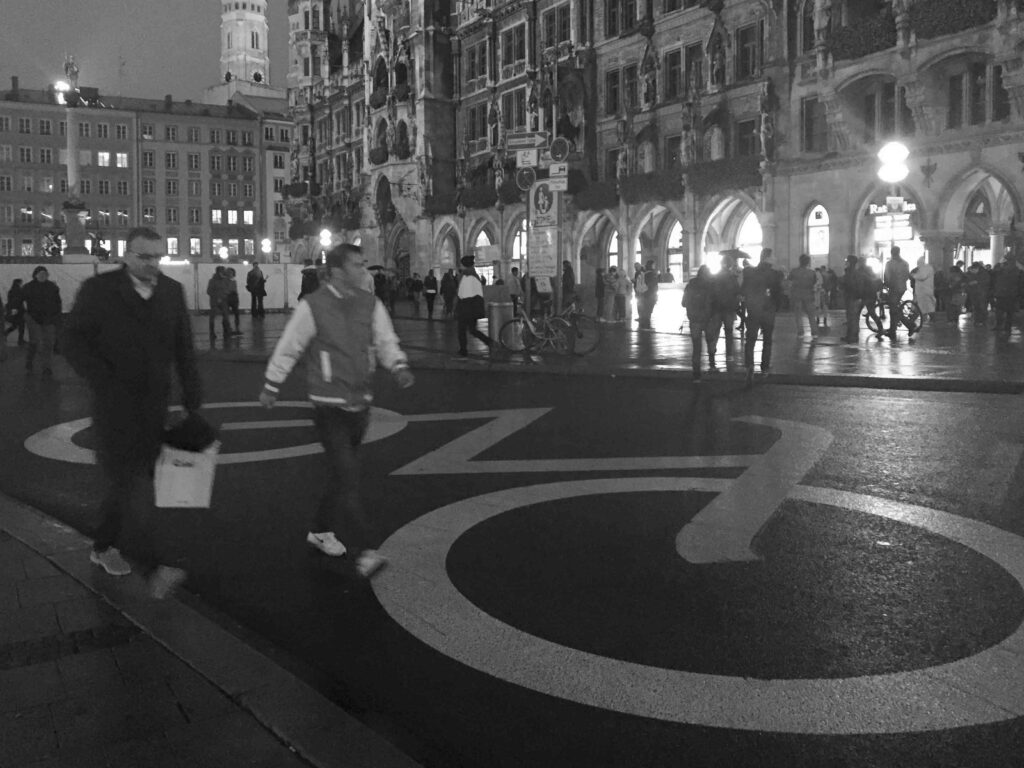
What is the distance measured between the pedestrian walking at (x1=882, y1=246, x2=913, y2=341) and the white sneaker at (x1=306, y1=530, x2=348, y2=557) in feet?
53.8

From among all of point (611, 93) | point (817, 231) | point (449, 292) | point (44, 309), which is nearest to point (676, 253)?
point (611, 93)

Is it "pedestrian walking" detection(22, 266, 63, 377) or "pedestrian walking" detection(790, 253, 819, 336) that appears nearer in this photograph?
"pedestrian walking" detection(22, 266, 63, 377)

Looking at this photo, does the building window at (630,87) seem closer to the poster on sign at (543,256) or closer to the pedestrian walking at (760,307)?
the poster on sign at (543,256)

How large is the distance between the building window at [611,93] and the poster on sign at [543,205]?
1221 inches

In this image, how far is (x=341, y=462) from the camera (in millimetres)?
5375

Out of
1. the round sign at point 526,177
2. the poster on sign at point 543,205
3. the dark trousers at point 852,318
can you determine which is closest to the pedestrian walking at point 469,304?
the poster on sign at point 543,205

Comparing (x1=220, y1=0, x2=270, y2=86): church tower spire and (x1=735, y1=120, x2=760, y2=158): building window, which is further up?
(x1=220, y1=0, x2=270, y2=86): church tower spire

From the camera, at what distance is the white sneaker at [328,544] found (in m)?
5.58

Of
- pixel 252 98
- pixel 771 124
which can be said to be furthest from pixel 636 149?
pixel 252 98

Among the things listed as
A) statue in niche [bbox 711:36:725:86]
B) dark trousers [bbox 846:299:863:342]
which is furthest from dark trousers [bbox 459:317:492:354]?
statue in niche [bbox 711:36:725:86]

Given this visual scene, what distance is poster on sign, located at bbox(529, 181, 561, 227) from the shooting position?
1656 cm

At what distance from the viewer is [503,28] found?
53.9 metres

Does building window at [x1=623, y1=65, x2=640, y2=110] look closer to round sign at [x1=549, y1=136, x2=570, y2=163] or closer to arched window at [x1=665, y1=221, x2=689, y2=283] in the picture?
arched window at [x1=665, y1=221, x2=689, y2=283]

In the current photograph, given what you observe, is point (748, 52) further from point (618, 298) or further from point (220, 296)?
point (220, 296)
